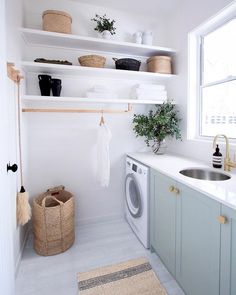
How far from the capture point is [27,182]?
217 centimetres

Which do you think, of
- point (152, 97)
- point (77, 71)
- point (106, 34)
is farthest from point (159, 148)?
point (106, 34)

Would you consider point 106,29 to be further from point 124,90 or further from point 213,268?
point 213,268

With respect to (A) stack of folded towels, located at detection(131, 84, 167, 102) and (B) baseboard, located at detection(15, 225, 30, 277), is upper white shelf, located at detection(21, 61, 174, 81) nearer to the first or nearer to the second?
(A) stack of folded towels, located at detection(131, 84, 167, 102)

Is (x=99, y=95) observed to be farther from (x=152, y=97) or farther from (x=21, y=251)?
(x=21, y=251)

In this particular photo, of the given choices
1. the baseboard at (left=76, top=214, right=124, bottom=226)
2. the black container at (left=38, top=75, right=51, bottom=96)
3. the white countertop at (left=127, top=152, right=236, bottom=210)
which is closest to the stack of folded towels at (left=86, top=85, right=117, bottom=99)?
the black container at (left=38, top=75, right=51, bottom=96)

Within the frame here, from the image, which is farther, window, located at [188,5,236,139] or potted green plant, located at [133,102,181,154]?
potted green plant, located at [133,102,181,154]

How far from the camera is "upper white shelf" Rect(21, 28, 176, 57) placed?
1.89 m

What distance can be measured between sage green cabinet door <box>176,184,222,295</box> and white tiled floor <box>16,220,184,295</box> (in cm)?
29

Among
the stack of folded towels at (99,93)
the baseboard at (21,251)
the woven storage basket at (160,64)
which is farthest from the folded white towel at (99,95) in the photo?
the baseboard at (21,251)

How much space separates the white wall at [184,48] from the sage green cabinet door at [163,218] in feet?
2.20

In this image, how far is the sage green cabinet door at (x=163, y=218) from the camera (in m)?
1.52

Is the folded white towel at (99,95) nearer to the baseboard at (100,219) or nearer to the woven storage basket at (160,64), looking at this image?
the woven storage basket at (160,64)

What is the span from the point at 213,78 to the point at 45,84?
1801 millimetres

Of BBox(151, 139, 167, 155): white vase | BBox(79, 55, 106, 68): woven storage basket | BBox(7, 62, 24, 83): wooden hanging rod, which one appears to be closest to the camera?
BBox(7, 62, 24, 83): wooden hanging rod
